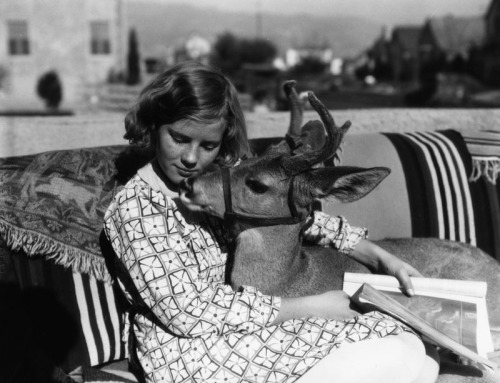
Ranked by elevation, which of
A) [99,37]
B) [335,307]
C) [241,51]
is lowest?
[241,51]

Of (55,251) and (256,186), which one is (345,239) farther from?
(55,251)

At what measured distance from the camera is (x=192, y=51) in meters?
22.1

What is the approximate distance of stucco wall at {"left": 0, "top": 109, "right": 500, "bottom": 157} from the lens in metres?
4.57

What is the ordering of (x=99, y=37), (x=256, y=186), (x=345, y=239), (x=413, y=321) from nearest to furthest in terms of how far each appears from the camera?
1. (x=413, y=321)
2. (x=256, y=186)
3. (x=345, y=239)
4. (x=99, y=37)

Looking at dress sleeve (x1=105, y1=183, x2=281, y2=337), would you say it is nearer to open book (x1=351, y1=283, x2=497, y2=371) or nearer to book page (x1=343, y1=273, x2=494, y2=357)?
open book (x1=351, y1=283, x2=497, y2=371)

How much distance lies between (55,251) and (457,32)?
78.1ft

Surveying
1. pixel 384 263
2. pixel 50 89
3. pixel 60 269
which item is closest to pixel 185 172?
pixel 60 269

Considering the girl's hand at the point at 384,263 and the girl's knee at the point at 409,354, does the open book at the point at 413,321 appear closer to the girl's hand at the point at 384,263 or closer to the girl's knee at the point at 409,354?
the girl's knee at the point at 409,354

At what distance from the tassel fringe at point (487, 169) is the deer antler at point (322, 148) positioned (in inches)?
71.0

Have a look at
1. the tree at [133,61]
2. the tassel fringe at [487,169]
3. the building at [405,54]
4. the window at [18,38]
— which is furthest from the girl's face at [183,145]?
the tree at [133,61]

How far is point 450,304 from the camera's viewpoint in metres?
2.97

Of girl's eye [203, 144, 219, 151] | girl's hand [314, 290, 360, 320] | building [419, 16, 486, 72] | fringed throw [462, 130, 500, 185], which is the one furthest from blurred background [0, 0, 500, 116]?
girl's hand [314, 290, 360, 320]

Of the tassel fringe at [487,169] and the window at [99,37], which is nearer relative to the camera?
the tassel fringe at [487,169]

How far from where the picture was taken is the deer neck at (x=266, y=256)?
3162 mm
